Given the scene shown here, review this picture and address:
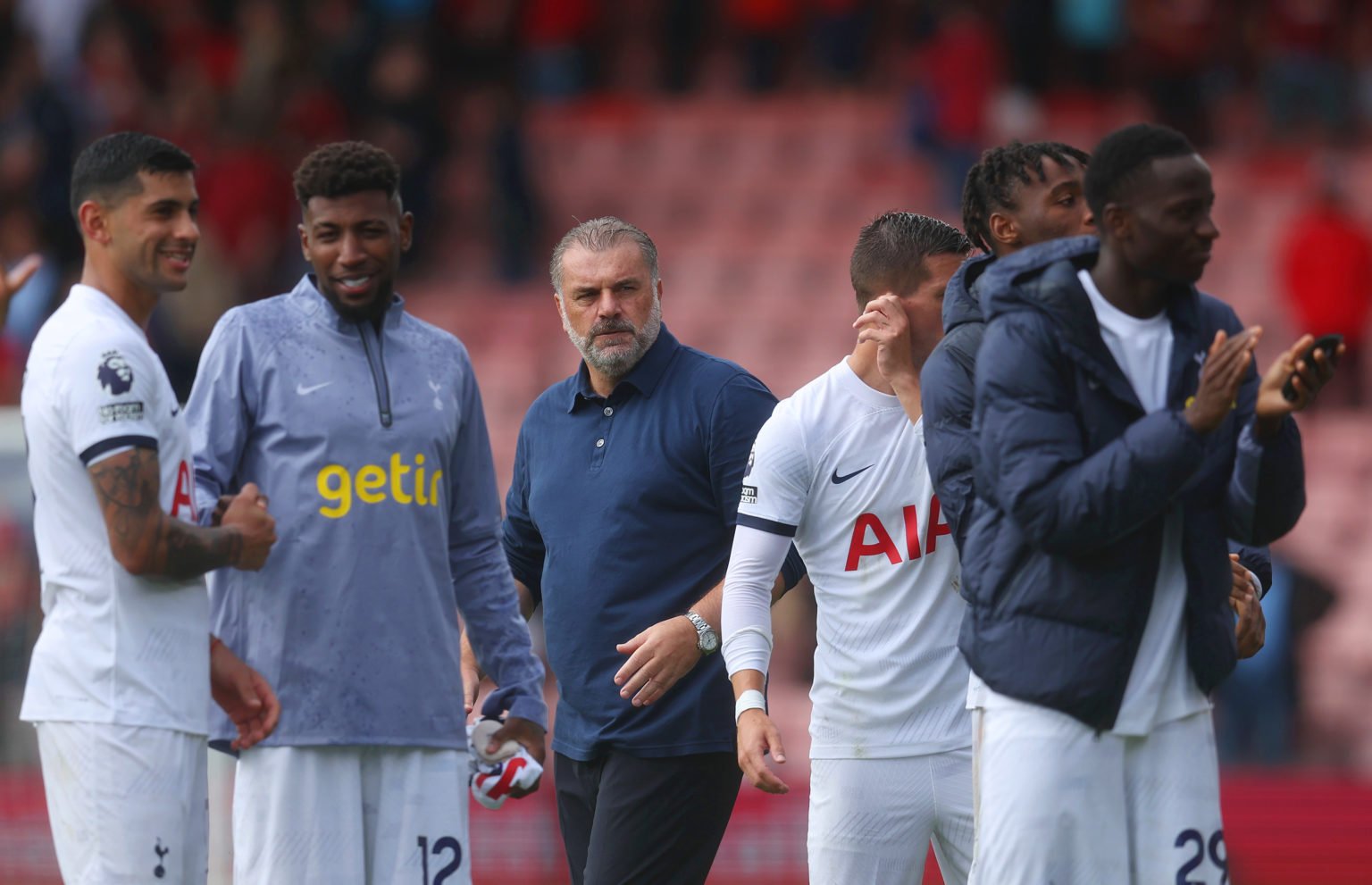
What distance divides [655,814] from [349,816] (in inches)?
33.9

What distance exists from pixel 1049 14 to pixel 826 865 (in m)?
11.6

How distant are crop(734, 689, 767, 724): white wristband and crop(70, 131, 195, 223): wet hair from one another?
1.91 m

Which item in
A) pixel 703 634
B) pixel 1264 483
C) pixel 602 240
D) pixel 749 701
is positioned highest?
pixel 602 240

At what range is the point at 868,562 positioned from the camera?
549 cm

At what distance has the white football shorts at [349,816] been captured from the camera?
17.0 feet

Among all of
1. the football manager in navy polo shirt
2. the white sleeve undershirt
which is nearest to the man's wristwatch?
the football manager in navy polo shirt

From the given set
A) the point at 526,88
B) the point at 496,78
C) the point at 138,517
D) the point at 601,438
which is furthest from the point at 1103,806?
the point at 526,88

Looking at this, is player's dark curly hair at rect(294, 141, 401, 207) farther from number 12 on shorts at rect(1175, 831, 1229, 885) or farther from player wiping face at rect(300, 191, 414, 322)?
number 12 on shorts at rect(1175, 831, 1229, 885)

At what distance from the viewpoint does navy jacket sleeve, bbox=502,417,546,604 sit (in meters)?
6.22

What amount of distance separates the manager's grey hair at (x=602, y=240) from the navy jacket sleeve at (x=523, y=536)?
504 millimetres

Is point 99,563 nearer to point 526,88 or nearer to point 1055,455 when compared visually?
point 1055,455

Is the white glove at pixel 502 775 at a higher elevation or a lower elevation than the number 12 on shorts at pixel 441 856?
higher

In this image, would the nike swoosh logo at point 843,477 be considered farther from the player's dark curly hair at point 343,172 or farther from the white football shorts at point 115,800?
the white football shorts at point 115,800

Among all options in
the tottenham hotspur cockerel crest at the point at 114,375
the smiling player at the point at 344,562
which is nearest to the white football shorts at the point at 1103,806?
the smiling player at the point at 344,562
